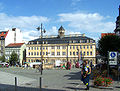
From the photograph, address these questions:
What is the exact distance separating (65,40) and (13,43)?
28.9 m

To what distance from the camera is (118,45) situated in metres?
34.9

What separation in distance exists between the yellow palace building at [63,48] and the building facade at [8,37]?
13.8m

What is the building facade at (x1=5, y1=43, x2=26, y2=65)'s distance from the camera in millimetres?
98812

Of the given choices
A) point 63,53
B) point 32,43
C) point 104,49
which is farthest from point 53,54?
point 104,49

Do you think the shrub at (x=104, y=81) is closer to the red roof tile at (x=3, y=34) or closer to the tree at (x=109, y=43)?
the tree at (x=109, y=43)

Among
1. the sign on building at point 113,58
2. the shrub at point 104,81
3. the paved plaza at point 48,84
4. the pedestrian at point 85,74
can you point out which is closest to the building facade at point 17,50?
the paved plaza at point 48,84

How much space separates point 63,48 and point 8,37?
101 feet

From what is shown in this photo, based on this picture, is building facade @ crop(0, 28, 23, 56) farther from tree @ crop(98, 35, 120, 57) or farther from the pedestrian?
the pedestrian

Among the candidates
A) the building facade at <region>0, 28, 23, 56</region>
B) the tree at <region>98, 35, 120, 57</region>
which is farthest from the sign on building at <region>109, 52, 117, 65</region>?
the building facade at <region>0, 28, 23, 56</region>

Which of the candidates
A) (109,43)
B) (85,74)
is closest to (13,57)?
(109,43)

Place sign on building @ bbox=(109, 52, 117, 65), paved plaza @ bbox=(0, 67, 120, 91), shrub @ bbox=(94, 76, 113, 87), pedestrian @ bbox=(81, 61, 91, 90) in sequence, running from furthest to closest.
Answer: sign on building @ bbox=(109, 52, 117, 65) < paved plaza @ bbox=(0, 67, 120, 91) < shrub @ bbox=(94, 76, 113, 87) < pedestrian @ bbox=(81, 61, 91, 90)

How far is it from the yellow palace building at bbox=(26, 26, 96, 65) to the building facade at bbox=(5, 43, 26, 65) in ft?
16.8

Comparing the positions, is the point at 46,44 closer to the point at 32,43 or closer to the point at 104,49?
the point at 32,43

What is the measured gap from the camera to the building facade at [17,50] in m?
98.8
